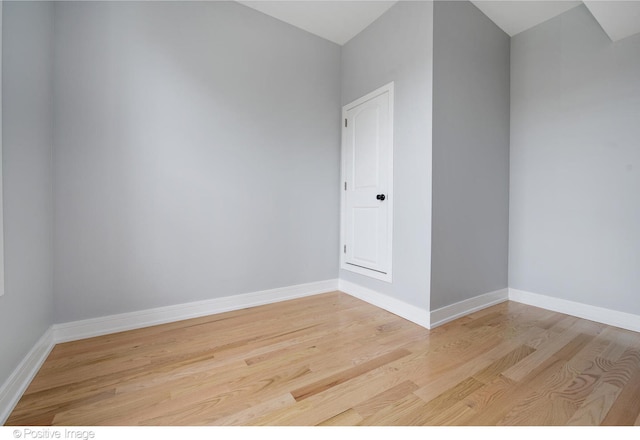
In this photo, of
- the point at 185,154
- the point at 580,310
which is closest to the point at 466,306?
the point at 580,310

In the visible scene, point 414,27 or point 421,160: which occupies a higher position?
point 414,27

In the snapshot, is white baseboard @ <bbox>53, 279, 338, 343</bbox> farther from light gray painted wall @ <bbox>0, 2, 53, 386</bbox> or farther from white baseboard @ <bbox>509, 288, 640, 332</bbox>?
white baseboard @ <bbox>509, 288, 640, 332</bbox>

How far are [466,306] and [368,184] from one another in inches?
52.8

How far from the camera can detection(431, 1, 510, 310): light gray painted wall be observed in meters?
1.99

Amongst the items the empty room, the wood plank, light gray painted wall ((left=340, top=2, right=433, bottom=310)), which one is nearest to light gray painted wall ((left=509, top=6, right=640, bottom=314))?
the empty room

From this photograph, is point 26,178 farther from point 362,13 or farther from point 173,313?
point 362,13

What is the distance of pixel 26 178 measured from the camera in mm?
1352

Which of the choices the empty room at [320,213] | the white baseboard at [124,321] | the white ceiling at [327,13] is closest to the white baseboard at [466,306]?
the empty room at [320,213]

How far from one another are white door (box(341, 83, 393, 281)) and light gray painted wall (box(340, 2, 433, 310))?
83 millimetres

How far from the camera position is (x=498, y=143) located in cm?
246

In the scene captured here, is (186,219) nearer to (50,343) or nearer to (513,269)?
(50,343)

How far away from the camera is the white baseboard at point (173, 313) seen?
1736mm

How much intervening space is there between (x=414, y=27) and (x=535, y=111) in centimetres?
140

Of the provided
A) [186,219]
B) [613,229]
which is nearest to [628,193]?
[613,229]
